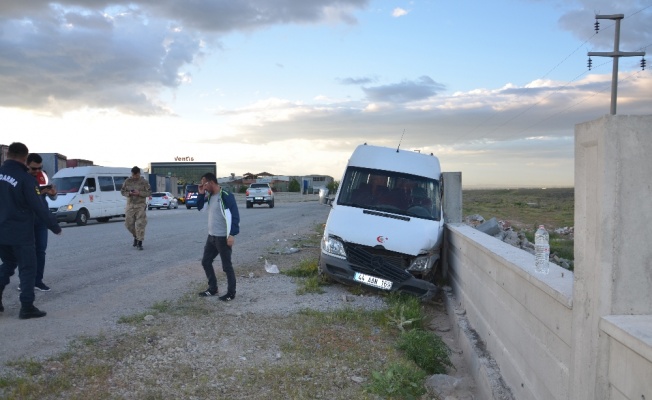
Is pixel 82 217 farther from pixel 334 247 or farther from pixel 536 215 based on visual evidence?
pixel 536 215

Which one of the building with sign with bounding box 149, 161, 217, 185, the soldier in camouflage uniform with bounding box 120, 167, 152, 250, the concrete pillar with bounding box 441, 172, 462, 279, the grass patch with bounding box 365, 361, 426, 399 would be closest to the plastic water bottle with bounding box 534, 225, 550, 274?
the grass patch with bounding box 365, 361, 426, 399

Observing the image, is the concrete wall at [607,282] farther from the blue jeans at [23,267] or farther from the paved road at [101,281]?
the blue jeans at [23,267]

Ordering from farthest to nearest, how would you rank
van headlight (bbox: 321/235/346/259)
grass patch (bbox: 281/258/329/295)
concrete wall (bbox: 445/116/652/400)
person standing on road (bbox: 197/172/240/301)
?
grass patch (bbox: 281/258/329/295) < van headlight (bbox: 321/235/346/259) < person standing on road (bbox: 197/172/240/301) < concrete wall (bbox: 445/116/652/400)

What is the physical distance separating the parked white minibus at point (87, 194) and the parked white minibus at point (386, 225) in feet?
50.4

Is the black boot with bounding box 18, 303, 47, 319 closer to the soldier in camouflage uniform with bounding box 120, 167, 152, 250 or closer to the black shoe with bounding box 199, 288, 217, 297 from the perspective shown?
the black shoe with bounding box 199, 288, 217, 297

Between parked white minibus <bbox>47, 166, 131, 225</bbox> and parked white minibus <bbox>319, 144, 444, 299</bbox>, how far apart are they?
15357mm

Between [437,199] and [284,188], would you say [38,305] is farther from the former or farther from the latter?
[284,188]

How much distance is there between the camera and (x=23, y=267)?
6977 mm

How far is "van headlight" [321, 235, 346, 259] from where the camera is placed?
9.02 meters

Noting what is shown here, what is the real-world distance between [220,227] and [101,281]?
267 cm

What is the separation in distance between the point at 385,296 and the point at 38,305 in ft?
15.8

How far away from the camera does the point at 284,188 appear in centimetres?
12656

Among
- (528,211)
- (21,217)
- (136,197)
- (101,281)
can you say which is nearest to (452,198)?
(101,281)

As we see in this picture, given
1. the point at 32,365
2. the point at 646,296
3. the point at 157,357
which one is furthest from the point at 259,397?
the point at 646,296
